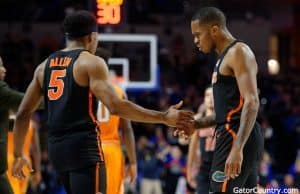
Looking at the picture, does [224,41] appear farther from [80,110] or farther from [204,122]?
[80,110]

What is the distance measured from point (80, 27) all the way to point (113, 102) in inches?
23.9

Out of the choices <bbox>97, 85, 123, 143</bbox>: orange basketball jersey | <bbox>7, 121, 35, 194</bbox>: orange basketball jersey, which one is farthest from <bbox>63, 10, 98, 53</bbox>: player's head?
<bbox>7, 121, 35, 194</bbox>: orange basketball jersey

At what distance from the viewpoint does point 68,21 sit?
15.6ft

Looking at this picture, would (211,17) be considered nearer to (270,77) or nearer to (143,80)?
(143,80)

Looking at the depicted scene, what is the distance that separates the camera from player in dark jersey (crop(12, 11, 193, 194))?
4562 mm

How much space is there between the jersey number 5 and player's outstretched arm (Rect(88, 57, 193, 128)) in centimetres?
24

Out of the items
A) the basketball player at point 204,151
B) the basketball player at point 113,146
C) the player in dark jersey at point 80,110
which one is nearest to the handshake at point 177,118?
the player in dark jersey at point 80,110

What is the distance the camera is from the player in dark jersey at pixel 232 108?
4.79 metres

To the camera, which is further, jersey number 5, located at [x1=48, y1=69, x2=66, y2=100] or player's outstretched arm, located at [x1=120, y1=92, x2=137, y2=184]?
player's outstretched arm, located at [x1=120, y1=92, x2=137, y2=184]

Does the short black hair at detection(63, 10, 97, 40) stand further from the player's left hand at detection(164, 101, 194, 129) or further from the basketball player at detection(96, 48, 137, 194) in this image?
the basketball player at detection(96, 48, 137, 194)

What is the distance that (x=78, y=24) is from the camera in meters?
4.74

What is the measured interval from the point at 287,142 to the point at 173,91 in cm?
297

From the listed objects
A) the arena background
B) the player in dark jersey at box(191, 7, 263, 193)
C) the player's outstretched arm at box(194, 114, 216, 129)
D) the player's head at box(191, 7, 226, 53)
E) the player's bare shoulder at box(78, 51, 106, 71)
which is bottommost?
the arena background

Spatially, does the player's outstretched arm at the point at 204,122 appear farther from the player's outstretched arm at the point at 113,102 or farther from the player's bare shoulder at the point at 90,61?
the player's bare shoulder at the point at 90,61
